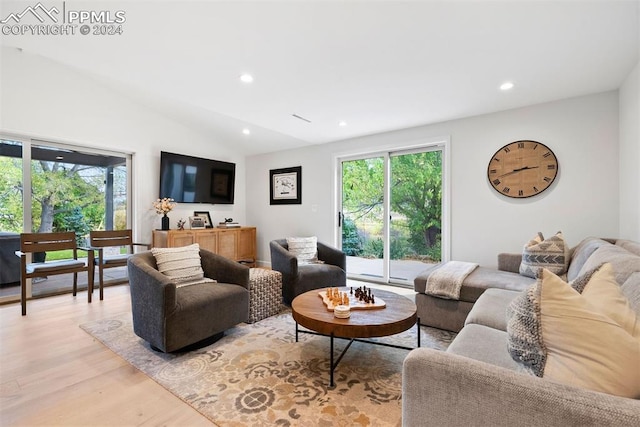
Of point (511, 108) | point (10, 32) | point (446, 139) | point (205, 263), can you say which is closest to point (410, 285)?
point (446, 139)

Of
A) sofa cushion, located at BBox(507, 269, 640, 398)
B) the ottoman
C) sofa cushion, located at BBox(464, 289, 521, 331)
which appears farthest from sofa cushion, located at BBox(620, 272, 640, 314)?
the ottoman

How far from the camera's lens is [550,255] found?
253cm

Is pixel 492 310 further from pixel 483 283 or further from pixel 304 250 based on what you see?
pixel 304 250

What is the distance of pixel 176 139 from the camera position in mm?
4930

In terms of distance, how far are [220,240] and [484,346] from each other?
4.47 meters

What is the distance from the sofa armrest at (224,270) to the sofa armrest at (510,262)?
8.70ft

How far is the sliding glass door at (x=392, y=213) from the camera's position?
13.3 ft

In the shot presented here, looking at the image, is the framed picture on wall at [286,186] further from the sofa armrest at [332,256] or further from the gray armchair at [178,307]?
the gray armchair at [178,307]

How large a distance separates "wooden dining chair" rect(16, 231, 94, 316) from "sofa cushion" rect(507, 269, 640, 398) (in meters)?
4.20

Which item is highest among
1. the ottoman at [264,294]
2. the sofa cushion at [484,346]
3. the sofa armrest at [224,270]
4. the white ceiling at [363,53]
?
the white ceiling at [363,53]

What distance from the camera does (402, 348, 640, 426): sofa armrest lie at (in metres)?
0.73

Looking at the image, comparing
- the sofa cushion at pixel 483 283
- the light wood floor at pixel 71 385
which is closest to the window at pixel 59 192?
the light wood floor at pixel 71 385

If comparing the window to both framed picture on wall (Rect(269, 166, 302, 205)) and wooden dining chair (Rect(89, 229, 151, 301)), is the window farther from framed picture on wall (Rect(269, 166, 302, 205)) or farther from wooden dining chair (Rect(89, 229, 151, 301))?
framed picture on wall (Rect(269, 166, 302, 205))

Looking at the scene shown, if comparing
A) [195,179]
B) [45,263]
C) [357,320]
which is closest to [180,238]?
[195,179]
